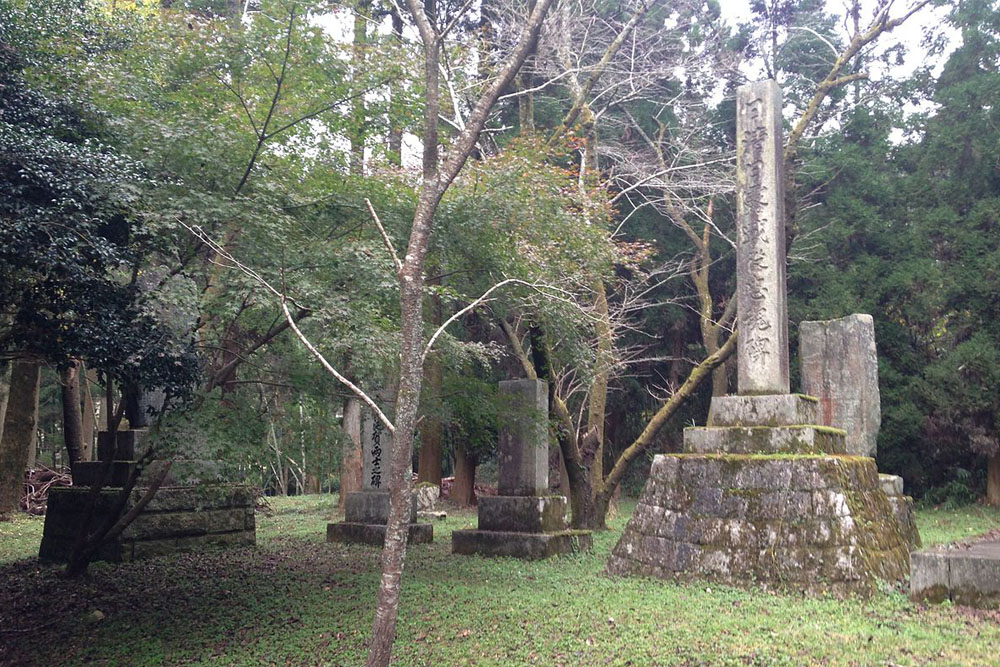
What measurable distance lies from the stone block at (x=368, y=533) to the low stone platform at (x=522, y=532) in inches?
35.0

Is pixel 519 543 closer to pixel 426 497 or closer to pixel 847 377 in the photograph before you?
pixel 847 377

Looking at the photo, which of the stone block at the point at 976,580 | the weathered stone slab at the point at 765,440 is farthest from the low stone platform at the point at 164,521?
the stone block at the point at 976,580

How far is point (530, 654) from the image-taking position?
5.24 metres

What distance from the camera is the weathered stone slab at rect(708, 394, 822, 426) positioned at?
306 inches

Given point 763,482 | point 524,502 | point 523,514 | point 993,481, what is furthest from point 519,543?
point 993,481

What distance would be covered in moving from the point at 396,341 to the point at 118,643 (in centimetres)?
315

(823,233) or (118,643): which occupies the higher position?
(823,233)

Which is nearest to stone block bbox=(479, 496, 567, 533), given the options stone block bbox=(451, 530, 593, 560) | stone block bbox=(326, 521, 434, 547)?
stone block bbox=(451, 530, 593, 560)

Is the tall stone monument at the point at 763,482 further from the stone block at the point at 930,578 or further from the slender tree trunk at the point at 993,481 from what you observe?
the slender tree trunk at the point at 993,481

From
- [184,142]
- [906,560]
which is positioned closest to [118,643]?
[184,142]

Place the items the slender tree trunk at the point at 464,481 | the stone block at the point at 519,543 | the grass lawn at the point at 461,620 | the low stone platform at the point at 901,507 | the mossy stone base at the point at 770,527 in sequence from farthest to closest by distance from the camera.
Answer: the slender tree trunk at the point at 464,481
the stone block at the point at 519,543
the low stone platform at the point at 901,507
the mossy stone base at the point at 770,527
the grass lawn at the point at 461,620

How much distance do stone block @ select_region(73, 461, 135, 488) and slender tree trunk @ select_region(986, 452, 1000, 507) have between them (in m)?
15.3

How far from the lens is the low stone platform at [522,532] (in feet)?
31.6

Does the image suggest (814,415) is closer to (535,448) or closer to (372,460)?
(535,448)
